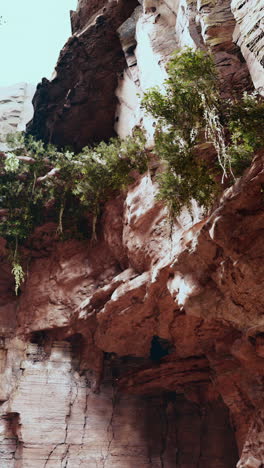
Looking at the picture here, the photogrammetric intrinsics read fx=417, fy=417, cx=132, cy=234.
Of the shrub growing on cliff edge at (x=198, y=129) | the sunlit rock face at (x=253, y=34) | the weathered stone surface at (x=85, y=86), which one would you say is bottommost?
the shrub growing on cliff edge at (x=198, y=129)

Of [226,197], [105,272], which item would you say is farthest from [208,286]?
[105,272]

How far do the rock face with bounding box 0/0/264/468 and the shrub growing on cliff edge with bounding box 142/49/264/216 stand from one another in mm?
479

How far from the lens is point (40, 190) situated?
39.8 feet

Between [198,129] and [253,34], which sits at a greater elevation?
[253,34]

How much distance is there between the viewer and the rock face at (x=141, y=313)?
747 centimetres

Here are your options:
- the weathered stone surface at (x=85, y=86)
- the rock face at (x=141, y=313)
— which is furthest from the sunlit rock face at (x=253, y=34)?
the weathered stone surface at (x=85, y=86)

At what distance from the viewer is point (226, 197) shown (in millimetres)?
6793

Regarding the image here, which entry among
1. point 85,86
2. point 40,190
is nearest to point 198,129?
point 40,190

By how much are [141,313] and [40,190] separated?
4862mm

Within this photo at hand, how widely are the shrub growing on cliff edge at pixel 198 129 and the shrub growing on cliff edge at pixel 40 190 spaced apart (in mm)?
3566

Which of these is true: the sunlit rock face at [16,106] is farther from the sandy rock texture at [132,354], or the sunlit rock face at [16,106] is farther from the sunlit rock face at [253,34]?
the sunlit rock face at [253,34]

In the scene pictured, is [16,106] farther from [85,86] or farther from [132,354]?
[132,354]

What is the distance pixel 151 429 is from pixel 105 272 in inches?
173

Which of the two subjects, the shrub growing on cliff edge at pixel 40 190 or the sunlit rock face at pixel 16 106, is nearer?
the shrub growing on cliff edge at pixel 40 190
